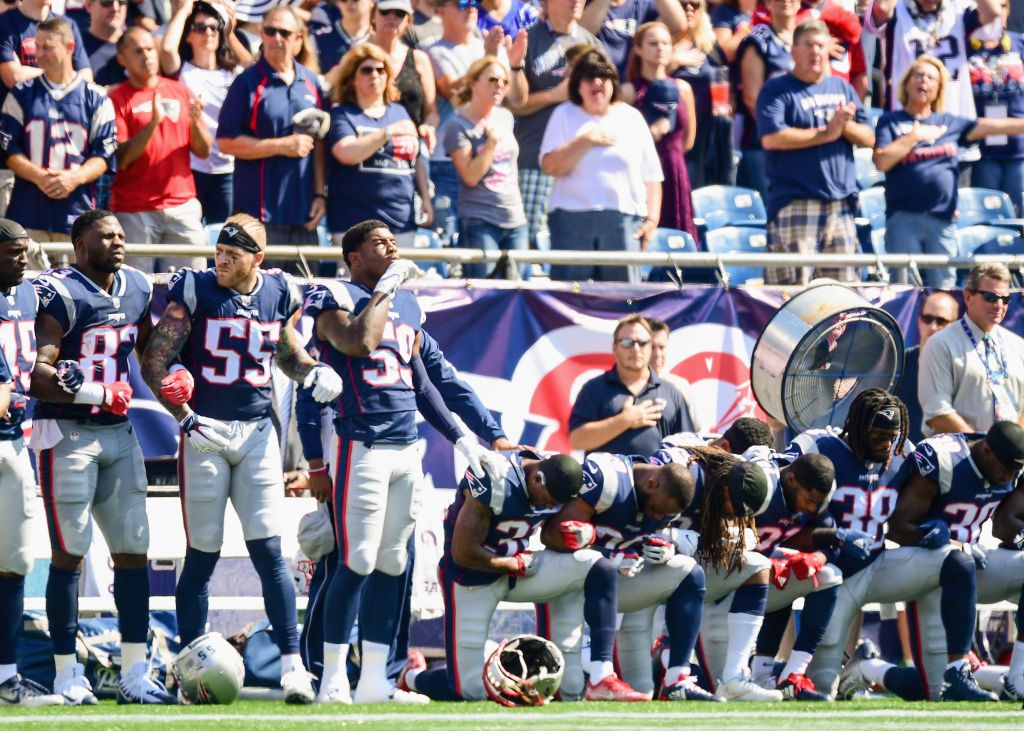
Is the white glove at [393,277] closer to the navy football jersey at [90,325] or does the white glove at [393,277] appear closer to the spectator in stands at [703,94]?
the navy football jersey at [90,325]

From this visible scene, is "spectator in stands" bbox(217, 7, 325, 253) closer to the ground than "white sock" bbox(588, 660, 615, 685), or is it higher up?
higher up

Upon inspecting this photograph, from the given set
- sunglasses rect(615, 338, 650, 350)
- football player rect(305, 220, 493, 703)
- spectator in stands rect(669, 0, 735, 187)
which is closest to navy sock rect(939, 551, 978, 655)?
sunglasses rect(615, 338, 650, 350)

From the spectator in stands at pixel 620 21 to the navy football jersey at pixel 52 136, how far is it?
3.66 metres

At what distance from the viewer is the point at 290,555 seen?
8.70 meters

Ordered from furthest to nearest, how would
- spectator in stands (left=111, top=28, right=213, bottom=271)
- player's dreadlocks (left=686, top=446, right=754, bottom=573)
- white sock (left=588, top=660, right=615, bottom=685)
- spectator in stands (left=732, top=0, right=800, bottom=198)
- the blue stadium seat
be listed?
→ spectator in stands (left=732, top=0, right=800, bottom=198)
the blue stadium seat
spectator in stands (left=111, top=28, right=213, bottom=271)
player's dreadlocks (left=686, top=446, right=754, bottom=573)
white sock (left=588, top=660, right=615, bottom=685)

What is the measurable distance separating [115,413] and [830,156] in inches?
184

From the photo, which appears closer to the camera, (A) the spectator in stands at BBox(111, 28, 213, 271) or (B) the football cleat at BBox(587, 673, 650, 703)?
(B) the football cleat at BBox(587, 673, 650, 703)

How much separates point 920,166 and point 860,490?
10.7ft

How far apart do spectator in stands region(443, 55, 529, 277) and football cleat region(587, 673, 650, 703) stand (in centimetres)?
299

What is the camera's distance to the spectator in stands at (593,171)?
9.48 meters

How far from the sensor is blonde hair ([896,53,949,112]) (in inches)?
405

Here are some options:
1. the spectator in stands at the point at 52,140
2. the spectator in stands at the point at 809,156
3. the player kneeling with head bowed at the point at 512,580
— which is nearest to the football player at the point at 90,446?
the player kneeling with head bowed at the point at 512,580

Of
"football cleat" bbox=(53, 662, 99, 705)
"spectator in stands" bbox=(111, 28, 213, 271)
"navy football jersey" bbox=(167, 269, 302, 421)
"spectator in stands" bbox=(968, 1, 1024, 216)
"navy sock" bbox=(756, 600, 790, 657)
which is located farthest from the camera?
"spectator in stands" bbox=(968, 1, 1024, 216)

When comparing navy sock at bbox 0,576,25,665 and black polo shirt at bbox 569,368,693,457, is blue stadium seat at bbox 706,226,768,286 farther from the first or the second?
navy sock at bbox 0,576,25,665
